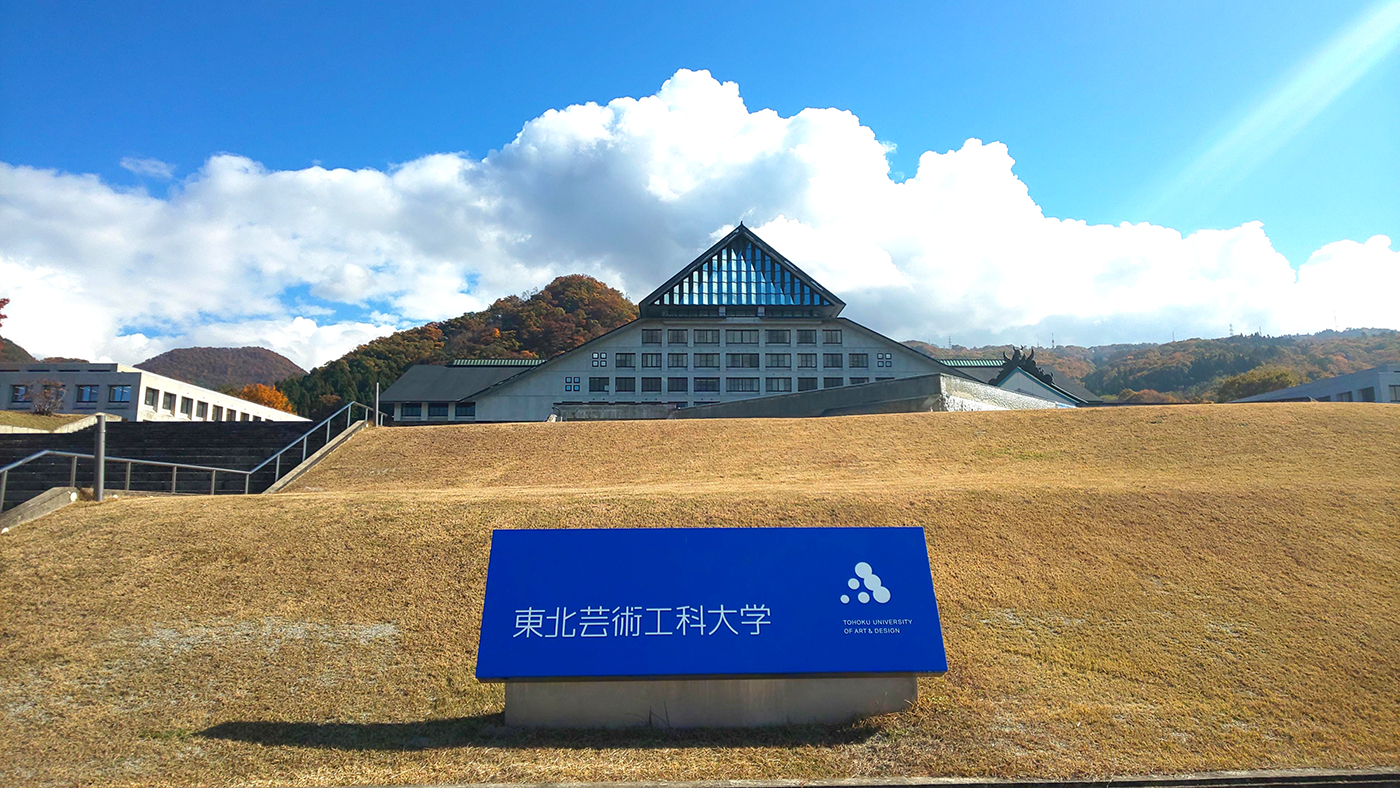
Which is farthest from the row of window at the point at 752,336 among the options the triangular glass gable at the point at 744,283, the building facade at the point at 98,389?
the building facade at the point at 98,389

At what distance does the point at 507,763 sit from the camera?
21.4 ft

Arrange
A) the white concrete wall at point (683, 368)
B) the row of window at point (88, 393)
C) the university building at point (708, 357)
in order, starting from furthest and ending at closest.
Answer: the university building at point (708, 357) < the white concrete wall at point (683, 368) < the row of window at point (88, 393)

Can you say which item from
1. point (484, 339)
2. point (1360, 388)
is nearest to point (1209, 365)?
point (1360, 388)

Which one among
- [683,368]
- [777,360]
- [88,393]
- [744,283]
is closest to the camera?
[88,393]

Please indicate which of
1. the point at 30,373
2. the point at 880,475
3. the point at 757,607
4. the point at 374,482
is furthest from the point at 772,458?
the point at 30,373

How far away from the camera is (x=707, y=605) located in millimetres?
7461

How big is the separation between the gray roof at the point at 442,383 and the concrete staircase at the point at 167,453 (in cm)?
3960

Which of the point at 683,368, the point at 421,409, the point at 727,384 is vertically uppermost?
the point at 683,368

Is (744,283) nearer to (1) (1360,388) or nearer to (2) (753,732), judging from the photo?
(1) (1360,388)

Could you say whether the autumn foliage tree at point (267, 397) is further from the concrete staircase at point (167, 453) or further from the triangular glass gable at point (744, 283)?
the concrete staircase at point (167, 453)

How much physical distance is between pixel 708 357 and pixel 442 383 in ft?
69.1

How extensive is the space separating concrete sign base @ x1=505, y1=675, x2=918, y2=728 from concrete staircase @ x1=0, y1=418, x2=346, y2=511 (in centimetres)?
1205

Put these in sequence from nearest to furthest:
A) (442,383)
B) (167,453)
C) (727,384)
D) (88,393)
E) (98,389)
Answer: (167,453) < (98,389) < (88,393) < (727,384) < (442,383)

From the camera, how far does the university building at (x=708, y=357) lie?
62.0 meters
